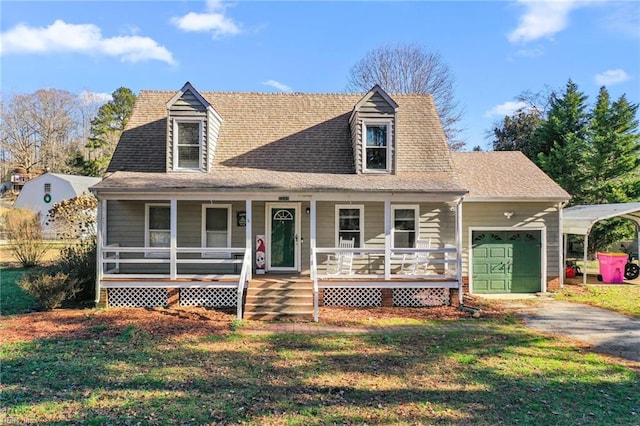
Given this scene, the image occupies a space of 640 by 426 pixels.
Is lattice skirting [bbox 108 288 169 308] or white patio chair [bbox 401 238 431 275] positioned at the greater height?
white patio chair [bbox 401 238 431 275]

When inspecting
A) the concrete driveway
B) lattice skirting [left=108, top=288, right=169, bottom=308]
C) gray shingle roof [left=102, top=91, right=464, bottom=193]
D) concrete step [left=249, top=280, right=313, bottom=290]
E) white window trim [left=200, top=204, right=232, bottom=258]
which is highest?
gray shingle roof [left=102, top=91, right=464, bottom=193]

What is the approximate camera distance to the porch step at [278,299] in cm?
970

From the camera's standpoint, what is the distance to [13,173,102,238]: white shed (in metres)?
35.8

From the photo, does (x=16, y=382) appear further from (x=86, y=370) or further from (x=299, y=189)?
(x=299, y=189)

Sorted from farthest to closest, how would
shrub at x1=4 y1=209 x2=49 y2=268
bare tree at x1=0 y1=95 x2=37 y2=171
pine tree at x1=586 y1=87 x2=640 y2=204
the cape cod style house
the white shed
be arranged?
bare tree at x1=0 y1=95 x2=37 y2=171 → the white shed → pine tree at x1=586 y1=87 x2=640 y2=204 → shrub at x1=4 y1=209 x2=49 y2=268 → the cape cod style house

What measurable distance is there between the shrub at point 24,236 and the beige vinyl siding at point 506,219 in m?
18.2

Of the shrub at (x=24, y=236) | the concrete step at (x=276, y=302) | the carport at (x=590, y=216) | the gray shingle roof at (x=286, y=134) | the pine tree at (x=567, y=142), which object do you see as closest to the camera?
the concrete step at (x=276, y=302)

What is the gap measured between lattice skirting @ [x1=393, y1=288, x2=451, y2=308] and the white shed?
34.3 m

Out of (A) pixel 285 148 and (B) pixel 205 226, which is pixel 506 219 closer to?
(A) pixel 285 148

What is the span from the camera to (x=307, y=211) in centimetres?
1277

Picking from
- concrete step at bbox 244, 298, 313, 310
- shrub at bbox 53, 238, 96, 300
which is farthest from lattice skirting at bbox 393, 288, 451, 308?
shrub at bbox 53, 238, 96, 300

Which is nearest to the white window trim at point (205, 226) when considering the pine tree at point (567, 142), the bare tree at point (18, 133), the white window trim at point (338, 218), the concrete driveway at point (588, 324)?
the white window trim at point (338, 218)

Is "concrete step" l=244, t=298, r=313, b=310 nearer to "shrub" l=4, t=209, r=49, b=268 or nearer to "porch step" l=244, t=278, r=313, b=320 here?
"porch step" l=244, t=278, r=313, b=320

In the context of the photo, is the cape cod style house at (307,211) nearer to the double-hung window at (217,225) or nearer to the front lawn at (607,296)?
the double-hung window at (217,225)
